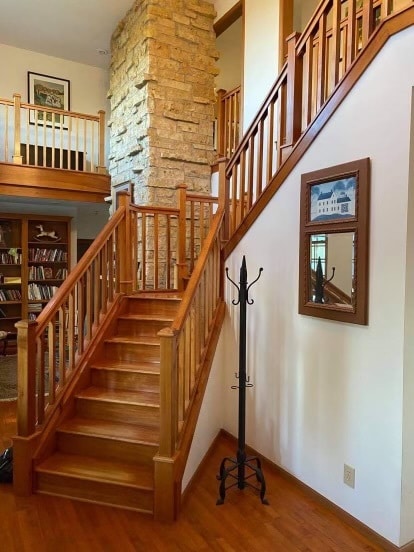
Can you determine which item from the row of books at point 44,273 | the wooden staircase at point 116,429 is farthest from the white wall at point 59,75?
the wooden staircase at point 116,429

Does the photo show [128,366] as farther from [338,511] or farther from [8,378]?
[8,378]

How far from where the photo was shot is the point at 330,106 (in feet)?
8.18

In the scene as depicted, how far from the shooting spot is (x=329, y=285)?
2535mm

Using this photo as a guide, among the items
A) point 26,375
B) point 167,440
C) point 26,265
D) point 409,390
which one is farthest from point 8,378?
point 409,390

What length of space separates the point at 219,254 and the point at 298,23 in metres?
4.11

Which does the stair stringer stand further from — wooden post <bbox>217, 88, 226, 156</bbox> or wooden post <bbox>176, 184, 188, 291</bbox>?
wooden post <bbox>217, 88, 226, 156</bbox>

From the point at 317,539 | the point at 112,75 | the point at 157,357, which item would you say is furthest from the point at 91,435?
the point at 112,75

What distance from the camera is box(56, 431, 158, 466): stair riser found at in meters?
2.77

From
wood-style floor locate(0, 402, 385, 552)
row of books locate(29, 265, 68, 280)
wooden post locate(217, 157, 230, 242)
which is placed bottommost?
wood-style floor locate(0, 402, 385, 552)

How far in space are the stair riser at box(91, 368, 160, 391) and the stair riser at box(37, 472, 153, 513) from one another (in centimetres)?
79

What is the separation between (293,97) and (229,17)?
361cm

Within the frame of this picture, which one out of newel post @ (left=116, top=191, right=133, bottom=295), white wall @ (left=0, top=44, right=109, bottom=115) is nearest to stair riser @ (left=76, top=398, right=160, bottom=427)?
newel post @ (left=116, top=191, right=133, bottom=295)

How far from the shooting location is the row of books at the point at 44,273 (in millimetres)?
7123

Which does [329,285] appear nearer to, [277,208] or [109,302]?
[277,208]
